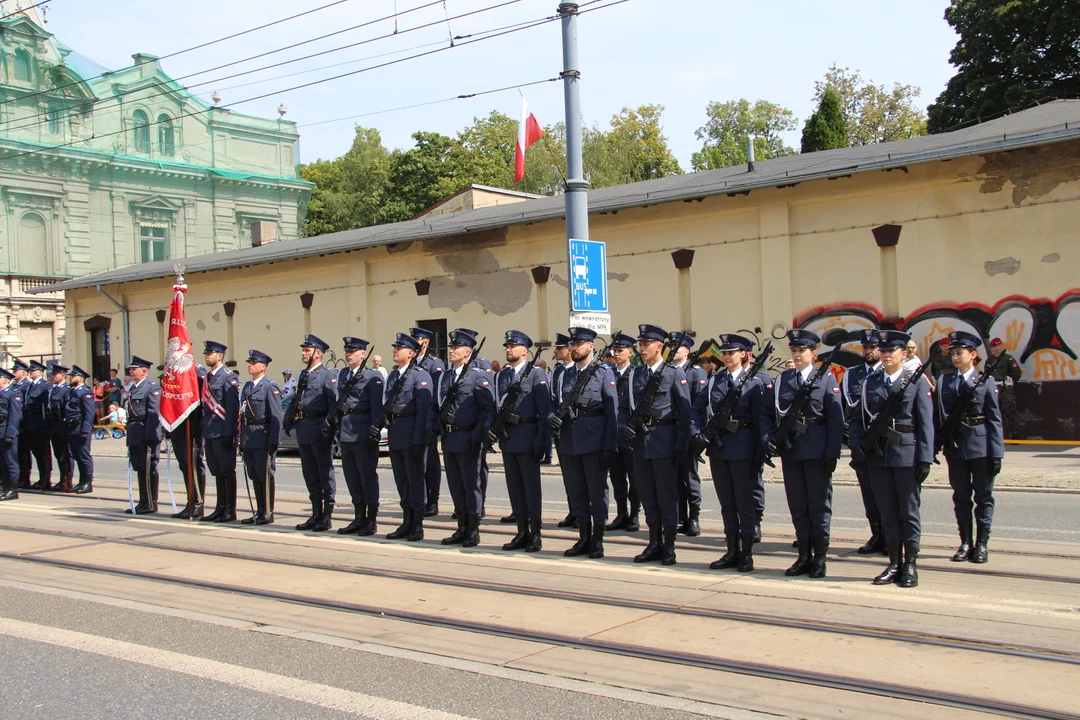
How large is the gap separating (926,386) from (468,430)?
13.7 feet

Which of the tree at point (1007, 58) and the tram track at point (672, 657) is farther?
the tree at point (1007, 58)

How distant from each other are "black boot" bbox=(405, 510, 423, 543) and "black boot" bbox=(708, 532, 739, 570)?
319cm

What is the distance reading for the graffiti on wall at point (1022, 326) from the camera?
55.5 feet

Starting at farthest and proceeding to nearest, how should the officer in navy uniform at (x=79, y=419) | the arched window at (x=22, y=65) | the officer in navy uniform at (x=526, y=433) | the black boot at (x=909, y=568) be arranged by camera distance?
the arched window at (x=22, y=65), the officer in navy uniform at (x=79, y=419), the officer in navy uniform at (x=526, y=433), the black boot at (x=909, y=568)

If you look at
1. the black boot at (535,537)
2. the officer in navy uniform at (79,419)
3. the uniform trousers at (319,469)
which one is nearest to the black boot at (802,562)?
the black boot at (535,537)

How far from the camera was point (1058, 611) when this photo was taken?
634cm

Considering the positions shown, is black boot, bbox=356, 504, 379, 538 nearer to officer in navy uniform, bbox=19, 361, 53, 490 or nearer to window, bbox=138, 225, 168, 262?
officer in navy uniform, bbox=19, 361, 53, 490

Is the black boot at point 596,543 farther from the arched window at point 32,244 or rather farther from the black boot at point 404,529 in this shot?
the arched window at point 32,244

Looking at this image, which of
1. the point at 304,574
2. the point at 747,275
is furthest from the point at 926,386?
the point at 747,275

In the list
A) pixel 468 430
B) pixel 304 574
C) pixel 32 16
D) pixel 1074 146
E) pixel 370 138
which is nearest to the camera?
pixel 304 574

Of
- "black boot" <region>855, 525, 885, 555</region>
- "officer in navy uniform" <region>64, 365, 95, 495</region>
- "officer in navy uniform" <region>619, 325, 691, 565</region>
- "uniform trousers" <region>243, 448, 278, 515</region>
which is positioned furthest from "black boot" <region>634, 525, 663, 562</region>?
"officer in navy uniform" <region>64, 365, 95, 495</region>

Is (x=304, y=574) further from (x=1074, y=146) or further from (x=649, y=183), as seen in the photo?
A: (x=649, y=183)

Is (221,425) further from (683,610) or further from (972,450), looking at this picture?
(972,450)

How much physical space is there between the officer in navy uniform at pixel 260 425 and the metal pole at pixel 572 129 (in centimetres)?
485
